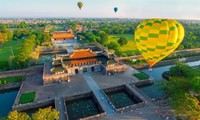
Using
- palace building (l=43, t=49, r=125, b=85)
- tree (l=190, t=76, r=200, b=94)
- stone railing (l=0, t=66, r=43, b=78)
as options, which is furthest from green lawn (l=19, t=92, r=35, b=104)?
tree (l=190, t=76, r=200, b=94)

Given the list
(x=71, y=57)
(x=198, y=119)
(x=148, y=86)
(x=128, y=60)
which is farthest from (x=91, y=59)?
(x=198, y=119)

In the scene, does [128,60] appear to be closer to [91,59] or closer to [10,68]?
[91,59]

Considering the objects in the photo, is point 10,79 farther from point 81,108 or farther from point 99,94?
point 99,94

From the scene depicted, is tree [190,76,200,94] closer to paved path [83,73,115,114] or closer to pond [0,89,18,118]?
paved path [83,73,115,114]

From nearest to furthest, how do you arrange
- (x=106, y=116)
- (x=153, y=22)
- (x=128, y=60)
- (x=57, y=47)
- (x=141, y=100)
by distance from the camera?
(x=153, y=22) → (x=106, y=116) → (x=141, y=100) → (x=128, y=60) → (x=57, y=47)

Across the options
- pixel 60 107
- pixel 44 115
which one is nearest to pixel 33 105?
pixel 60 107

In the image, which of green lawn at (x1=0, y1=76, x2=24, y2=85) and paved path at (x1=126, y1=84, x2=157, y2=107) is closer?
paved path at (x1=126, y1=84, x2=157, y2=107)
